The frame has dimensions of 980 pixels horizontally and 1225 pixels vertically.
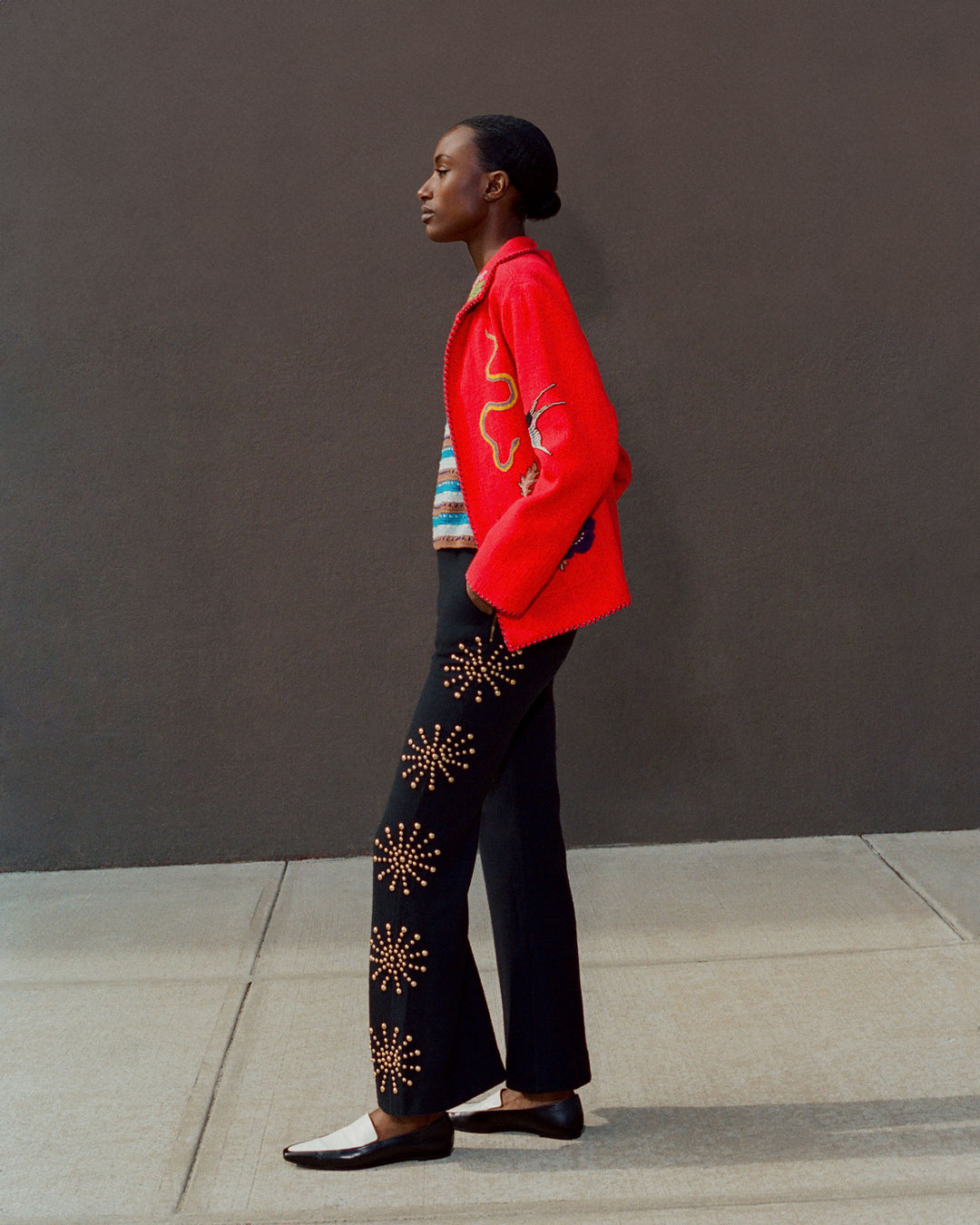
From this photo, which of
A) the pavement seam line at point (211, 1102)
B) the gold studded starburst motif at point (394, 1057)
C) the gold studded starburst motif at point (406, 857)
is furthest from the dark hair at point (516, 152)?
the pavement seam line at point (211, 1102)

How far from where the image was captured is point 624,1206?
Answer: 1.87 metres

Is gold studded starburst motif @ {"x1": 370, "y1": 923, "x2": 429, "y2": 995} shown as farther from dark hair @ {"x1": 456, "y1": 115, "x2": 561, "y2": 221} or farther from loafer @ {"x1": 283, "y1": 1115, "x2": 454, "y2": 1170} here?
dark hair @ {"x1": 456, "y1": 115, "x2": 561, "y2": 221}

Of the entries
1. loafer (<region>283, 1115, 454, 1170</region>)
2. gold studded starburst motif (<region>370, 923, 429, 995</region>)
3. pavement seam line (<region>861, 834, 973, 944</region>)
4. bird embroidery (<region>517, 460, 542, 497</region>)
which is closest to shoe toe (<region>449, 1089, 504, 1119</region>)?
loafer (<region>283, 1115, 454, 1170</region>)

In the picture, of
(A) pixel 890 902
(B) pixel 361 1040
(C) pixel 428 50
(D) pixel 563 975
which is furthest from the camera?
(C) pixel 428 50

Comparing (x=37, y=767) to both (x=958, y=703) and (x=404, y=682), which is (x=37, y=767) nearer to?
(x=404, y=682)

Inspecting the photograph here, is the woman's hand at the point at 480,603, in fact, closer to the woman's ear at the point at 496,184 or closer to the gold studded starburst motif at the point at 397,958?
the gold studded starburst motif at the point at 397,958

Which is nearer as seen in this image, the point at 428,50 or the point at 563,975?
the point at 563,975

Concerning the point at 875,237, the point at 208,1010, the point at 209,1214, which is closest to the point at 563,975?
the point at 209,1214

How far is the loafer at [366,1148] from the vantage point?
6.56 ft

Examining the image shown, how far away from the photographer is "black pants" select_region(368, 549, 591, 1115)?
1916mm

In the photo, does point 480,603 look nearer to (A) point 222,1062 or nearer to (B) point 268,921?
(A) point 222,1062

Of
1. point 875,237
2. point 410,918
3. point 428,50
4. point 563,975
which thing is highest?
point 428,50

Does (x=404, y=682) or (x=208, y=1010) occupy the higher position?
(x=404, y=682)

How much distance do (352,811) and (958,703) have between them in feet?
5.98
